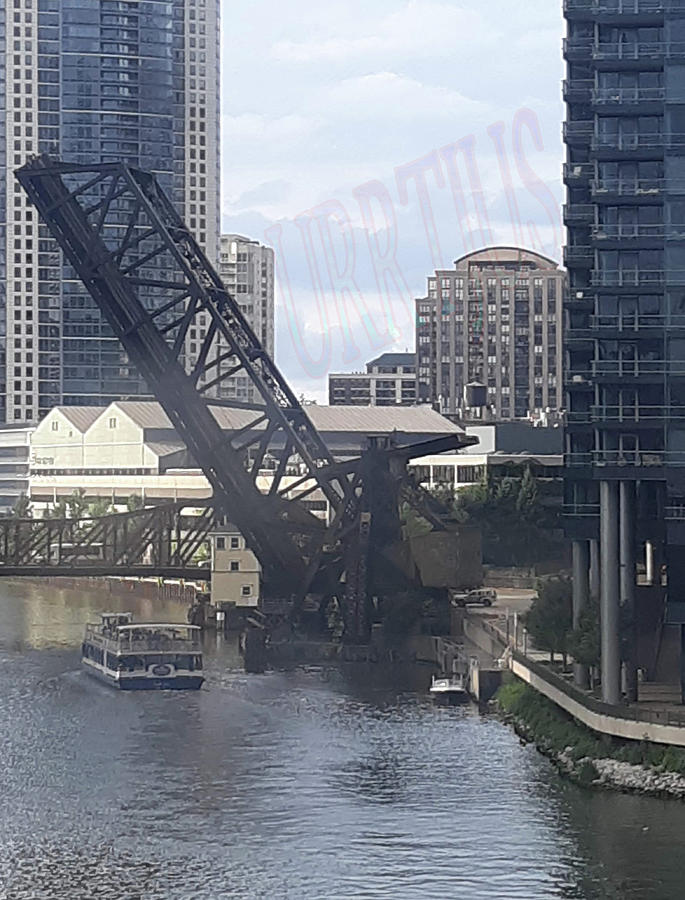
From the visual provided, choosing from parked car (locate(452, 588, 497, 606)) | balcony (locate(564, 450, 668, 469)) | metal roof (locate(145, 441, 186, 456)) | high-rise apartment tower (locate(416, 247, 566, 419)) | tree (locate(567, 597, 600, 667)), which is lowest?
parked car (locate(452, 588, 497, 606))

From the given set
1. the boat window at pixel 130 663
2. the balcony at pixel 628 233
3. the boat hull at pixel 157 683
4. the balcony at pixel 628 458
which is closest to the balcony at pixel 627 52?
the balcony at pixel 628 233

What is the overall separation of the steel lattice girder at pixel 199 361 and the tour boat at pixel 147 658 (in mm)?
4842

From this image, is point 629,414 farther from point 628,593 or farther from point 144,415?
point 144,415

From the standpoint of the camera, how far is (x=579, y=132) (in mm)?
36812

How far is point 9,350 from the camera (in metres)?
131

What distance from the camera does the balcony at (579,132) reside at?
36.7m

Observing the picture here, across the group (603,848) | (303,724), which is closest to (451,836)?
(603,848)

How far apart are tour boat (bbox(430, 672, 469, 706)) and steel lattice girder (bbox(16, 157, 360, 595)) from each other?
8713 mm

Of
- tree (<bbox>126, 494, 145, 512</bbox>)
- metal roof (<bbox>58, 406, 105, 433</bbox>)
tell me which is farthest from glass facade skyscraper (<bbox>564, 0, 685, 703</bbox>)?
metal roof (<bbox>58, 406, 105, 433</bbox>)

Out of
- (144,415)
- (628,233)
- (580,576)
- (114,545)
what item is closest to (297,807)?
(580,576)

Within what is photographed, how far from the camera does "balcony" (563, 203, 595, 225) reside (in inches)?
1453

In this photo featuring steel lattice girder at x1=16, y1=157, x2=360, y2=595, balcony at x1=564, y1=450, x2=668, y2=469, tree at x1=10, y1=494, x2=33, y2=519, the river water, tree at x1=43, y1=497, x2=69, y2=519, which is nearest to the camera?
the river water

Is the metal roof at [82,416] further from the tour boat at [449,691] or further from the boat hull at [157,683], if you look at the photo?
the tour boat at [449,691]

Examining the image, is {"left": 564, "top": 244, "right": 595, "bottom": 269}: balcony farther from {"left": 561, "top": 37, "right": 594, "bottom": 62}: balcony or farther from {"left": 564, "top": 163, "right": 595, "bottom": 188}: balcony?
{"left": 561, "top": 37, "right": 594, "bottom": 62}: balcony
